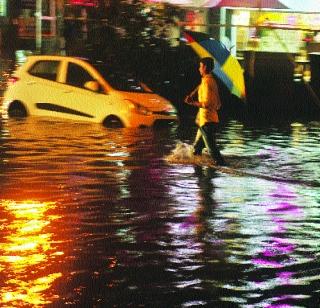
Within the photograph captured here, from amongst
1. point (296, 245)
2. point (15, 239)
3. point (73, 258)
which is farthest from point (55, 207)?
point (296, 245)

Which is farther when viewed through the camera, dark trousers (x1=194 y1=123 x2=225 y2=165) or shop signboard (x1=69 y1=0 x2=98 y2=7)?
shop signboard (x1=69 y1=0 x2=98 y2=7)

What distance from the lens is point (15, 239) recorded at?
333 inches

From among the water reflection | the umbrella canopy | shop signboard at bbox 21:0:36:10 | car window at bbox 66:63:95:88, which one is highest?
shop signboard at bbox 21:0:36:10

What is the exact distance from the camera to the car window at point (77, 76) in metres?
19.0

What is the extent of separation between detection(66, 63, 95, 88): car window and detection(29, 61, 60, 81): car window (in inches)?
15.8

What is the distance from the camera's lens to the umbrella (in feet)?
48.2

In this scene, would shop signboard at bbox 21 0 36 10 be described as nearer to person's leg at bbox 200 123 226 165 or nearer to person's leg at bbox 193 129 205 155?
person's leg at bbox 193 129 205 155

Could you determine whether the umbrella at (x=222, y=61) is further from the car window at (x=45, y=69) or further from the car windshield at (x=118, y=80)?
the car window at (x=45, y=69)

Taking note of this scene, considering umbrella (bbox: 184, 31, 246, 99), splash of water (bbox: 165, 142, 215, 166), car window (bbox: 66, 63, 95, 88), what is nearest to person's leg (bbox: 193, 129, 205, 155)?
splash of water (bbox: 165, 142, 215, 166)

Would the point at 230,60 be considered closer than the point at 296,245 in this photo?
No

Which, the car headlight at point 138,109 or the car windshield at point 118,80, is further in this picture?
the car windshield at point 118,80

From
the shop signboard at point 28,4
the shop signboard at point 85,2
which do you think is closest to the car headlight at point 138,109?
the shop signboard at point 85,2

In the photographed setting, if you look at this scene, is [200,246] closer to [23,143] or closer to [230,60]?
[230,60]

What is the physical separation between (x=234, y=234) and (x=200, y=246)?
2.24 ft
